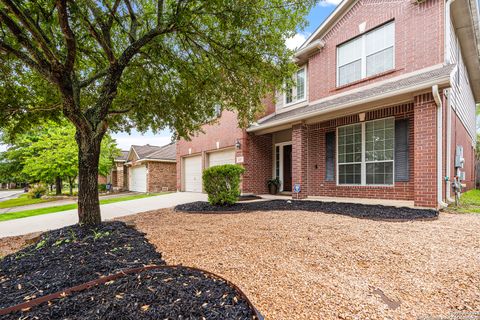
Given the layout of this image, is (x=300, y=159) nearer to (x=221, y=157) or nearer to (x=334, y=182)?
(x=334, y=182)

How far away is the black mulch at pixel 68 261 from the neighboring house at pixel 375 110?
4750 mm

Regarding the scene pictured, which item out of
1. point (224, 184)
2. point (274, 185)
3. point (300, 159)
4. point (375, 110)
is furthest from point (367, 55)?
point (224, 184)

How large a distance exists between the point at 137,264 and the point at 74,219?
4879 mm

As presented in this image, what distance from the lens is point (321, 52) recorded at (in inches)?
368

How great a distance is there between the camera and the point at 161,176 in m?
17.4

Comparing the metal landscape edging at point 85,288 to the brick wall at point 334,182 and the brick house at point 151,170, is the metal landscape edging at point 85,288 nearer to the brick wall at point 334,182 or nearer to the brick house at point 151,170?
the brick wall at point 334,182

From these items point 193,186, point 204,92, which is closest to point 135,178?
point 193,186

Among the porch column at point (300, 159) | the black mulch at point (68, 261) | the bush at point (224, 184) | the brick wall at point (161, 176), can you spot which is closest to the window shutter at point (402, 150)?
the porch column at point (300, 159)

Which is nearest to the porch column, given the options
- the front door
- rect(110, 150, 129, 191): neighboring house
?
the front door

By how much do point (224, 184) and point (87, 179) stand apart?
3.75 meters

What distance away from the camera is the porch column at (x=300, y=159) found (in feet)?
27.6

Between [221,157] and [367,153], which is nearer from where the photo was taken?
[367,153]

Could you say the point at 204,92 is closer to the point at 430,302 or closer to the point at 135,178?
the point at 430,302

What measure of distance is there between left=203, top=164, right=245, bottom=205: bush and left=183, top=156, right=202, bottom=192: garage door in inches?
230
